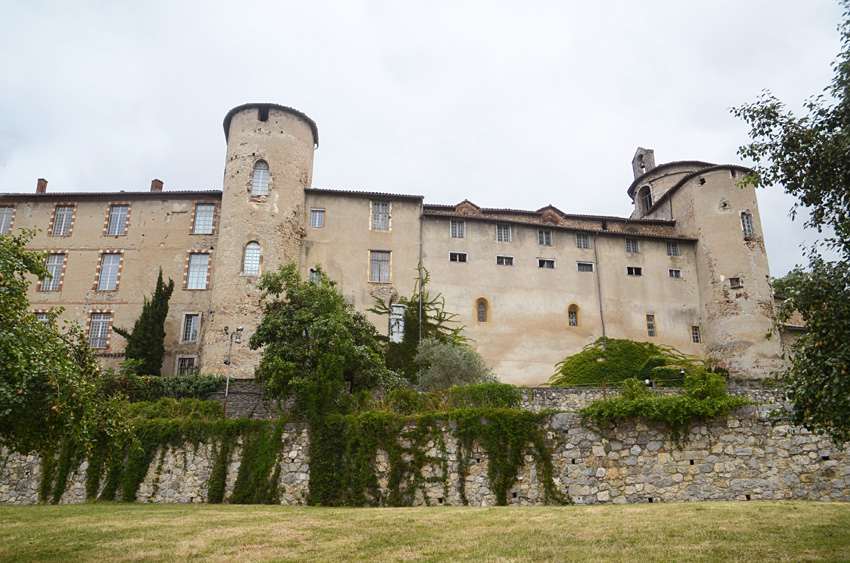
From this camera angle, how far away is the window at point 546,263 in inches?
1570

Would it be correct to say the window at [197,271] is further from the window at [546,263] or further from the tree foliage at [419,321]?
the window at [546,263]

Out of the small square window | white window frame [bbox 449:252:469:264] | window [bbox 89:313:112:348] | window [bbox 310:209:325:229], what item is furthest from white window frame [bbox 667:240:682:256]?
window [bbox 89:313:112:348]

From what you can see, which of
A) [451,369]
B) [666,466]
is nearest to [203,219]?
[451,369]

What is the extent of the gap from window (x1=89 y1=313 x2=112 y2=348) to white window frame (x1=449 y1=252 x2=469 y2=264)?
66.5ft

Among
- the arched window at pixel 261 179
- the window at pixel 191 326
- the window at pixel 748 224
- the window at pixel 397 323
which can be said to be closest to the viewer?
the window at pixel 397 323

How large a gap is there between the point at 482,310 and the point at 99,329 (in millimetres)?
22298

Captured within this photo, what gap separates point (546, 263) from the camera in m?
40.0

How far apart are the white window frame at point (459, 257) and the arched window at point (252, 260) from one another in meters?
11.2

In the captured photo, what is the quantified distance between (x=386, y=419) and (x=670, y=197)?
1349 inches

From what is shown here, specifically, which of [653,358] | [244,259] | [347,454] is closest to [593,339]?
[653,358]

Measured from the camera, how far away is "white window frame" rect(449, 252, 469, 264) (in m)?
38.6

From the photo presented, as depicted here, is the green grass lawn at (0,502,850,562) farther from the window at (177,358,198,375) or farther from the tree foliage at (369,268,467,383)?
the window at (177,358,198,375)

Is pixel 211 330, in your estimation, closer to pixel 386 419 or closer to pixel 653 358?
pixel 386 419

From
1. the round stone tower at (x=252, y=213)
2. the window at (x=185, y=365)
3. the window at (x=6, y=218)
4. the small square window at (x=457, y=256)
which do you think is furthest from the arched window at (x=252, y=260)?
the window at (x=6, y=218)
